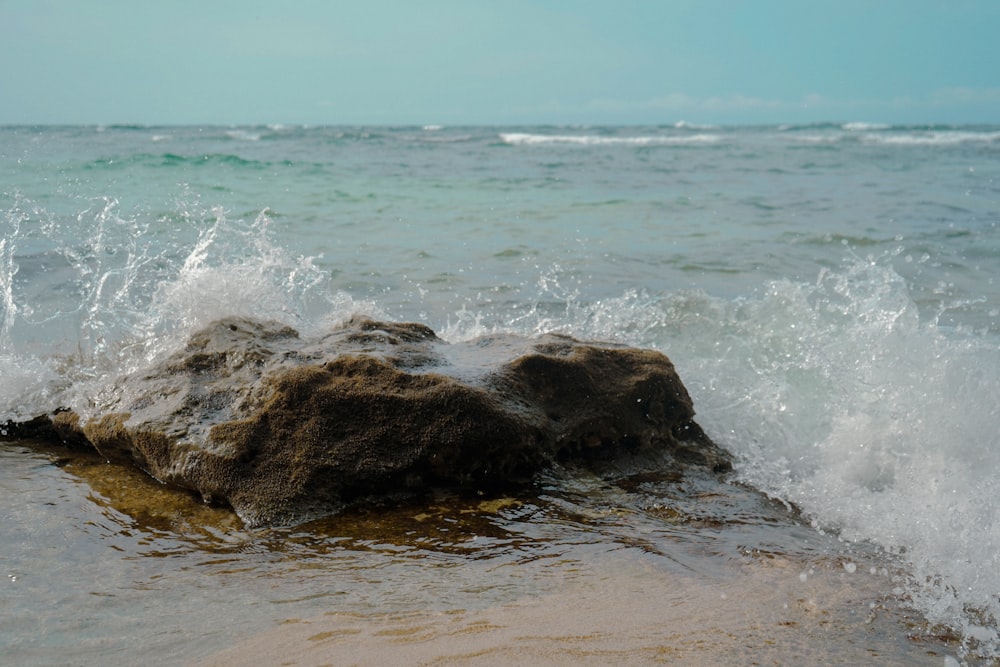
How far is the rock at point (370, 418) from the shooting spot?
10.2 ft

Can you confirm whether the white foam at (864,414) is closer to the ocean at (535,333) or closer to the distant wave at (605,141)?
the ocean at (535,333)

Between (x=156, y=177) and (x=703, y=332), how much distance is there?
12.0m

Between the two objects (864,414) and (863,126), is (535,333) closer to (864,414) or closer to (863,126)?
(864,414)

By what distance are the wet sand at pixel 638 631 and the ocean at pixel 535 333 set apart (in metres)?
0.08

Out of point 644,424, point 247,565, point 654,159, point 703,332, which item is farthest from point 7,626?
point 654,159

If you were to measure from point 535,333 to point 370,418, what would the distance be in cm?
205

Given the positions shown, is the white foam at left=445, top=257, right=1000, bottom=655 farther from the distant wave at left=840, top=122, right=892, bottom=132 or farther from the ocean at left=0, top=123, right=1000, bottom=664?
Result: the distant wave at left=840, top=122, right=892, bottom=132

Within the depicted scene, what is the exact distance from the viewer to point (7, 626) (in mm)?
2328

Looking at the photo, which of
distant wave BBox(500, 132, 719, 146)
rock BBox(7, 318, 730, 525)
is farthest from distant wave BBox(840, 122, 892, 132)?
rock BBox(7, 318, 730, 525)

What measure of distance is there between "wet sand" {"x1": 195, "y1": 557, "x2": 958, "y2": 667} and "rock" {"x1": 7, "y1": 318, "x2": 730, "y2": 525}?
776 millimetres

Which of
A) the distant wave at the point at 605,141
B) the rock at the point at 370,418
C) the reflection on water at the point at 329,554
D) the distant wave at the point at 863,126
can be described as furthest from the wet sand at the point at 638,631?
the distant wave at the point at 863,126

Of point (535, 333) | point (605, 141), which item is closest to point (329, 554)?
point (535, 333)

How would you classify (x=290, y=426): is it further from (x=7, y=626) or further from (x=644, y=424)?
(x=644, y=424)

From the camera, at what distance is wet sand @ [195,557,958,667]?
2.20 m
